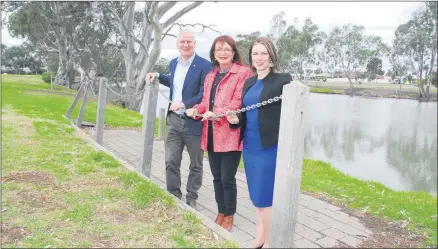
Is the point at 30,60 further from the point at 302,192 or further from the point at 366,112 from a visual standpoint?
the point at 302,192

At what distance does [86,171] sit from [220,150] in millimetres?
2580

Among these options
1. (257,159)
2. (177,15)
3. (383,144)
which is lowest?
(383,144)

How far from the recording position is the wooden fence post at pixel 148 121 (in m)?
4.57

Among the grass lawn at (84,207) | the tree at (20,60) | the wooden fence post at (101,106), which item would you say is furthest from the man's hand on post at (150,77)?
the tree at (20,60)

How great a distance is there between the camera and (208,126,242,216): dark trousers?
10.6 ft

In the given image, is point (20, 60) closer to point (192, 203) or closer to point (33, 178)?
point (33, 178)

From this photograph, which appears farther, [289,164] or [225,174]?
[225,174]

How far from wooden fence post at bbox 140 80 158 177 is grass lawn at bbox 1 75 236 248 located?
0.22 m

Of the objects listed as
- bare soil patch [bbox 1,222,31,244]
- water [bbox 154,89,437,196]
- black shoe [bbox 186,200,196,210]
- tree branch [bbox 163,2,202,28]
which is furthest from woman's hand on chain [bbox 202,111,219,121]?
tree branch [bbox 163,2,202,28]

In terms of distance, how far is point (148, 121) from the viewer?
4.71 m

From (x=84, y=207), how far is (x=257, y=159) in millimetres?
1921

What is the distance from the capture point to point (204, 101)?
3.38 m

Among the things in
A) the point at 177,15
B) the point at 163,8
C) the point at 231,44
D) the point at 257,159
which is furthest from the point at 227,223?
the point at 177,15

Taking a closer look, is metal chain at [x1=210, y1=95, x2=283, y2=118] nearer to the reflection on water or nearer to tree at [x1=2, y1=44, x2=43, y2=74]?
the reflection on water
